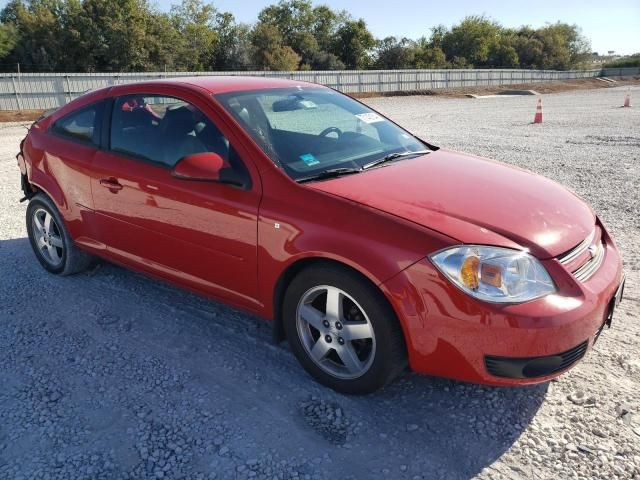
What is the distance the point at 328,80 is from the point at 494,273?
32.4 meters

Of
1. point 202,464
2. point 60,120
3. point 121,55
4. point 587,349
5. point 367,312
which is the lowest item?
point 202,464

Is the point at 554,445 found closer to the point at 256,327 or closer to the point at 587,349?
the point at 587,349

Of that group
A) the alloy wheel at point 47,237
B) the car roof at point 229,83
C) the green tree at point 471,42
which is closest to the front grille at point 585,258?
the car roof at point 229,83

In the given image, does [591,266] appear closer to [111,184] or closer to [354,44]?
[111,184]

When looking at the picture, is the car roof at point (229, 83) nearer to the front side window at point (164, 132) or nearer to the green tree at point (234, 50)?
the front side window at point (164, 132)

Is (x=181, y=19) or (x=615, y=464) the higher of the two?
(x=181, y=19)

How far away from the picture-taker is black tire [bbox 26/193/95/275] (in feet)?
14.6

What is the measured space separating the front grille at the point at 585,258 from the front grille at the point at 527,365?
0.38 m

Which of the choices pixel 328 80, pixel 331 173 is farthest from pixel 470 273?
pixel 328 80

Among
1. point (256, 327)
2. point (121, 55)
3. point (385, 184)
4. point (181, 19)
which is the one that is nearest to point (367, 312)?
point (385, 184)

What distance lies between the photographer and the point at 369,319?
105 inches

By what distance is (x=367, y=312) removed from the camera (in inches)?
105

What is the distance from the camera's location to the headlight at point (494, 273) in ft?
7.99

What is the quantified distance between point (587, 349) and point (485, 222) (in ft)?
2.55
